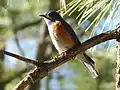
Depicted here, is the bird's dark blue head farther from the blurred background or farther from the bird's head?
the blurred background

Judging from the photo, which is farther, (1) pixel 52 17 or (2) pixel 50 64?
(1) pixel 52 17

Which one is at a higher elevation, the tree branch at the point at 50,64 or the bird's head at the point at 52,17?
the bird's head at the point at 52,17

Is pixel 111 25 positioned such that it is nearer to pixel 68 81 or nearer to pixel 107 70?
pixel 107 70

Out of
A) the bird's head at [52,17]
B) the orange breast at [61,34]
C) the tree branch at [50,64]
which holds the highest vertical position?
the bird's head at [52,17]

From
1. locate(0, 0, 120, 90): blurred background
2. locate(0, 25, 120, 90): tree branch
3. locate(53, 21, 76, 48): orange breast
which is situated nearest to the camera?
locate(0, 25, 120, 90): tree branch

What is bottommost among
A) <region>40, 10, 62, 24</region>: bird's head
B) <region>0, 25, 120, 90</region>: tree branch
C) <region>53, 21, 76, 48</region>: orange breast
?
<region>0, 25, 120, 90</region>: tree branch

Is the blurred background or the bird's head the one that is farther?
the blurred background

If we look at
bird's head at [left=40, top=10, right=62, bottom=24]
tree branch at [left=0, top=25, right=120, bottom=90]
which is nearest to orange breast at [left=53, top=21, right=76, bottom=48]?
bird's head at [left=40, top=10, right=62, bottom=24]

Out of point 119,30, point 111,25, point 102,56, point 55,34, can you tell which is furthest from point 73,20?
point 119,30

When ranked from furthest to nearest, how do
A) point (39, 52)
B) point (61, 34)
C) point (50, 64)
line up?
point (39, 52), point (61, 34), point (50, 64)

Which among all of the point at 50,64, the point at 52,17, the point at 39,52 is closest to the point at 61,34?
the point at 52,17

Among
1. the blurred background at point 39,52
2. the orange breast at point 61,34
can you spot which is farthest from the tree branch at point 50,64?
the blurred background at point 39,52

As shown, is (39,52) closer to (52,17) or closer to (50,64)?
(52,17)

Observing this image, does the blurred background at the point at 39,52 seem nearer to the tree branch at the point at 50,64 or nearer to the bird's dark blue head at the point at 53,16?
the bird's dark blue head at the point at 53,16
